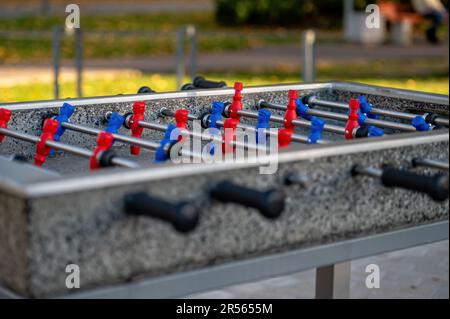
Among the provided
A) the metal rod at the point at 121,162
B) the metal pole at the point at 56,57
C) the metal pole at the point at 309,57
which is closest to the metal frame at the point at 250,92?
the metal rod at the point at 121,162

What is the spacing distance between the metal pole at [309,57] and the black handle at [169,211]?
28.9ft

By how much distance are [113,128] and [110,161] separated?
0.64 meters

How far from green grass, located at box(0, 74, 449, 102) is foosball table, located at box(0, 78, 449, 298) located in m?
8.25

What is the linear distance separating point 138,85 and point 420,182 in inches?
401

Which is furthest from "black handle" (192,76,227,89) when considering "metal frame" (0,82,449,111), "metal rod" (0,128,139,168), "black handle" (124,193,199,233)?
"black handle" (124,193,199,233)

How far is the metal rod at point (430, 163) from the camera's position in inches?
111

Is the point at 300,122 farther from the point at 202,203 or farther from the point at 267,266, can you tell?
the point at 202,203

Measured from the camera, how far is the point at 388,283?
5711 mm

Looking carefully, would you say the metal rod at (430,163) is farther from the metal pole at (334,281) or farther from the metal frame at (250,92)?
the metal frame at (250,92)

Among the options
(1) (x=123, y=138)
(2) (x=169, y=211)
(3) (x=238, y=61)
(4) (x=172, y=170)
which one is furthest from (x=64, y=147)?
(3) (x=238, y=61)

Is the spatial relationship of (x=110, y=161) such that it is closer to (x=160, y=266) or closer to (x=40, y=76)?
(x=160, y=266)

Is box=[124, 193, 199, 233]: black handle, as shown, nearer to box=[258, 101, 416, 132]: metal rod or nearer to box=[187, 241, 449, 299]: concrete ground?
box=[258, 101, 416, 132]: metal rod

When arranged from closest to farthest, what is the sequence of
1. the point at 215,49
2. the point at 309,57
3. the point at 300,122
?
the point at 300,122
the point at 309,57
the point at 215,49
